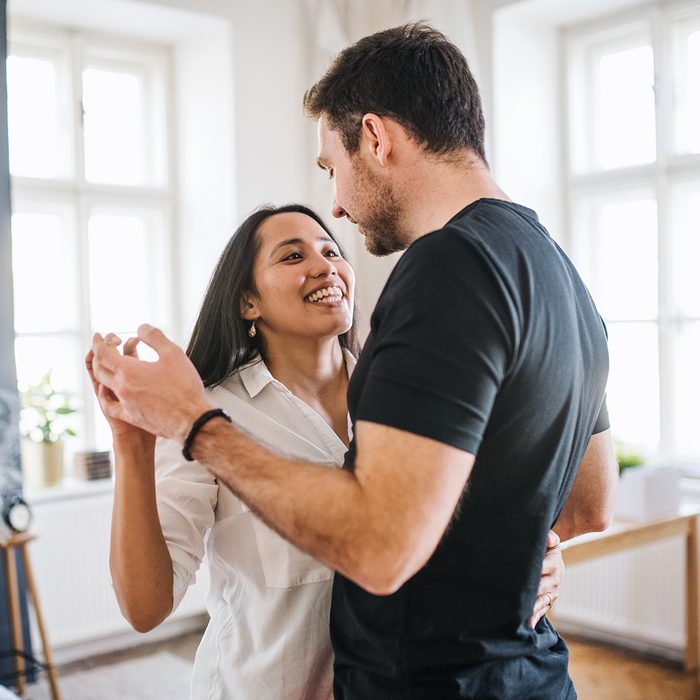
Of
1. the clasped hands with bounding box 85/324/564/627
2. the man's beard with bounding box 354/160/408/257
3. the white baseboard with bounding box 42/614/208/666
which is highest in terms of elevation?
the man's beard with bounding box 354/160/408/257

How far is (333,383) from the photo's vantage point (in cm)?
179

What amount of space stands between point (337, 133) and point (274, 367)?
22.8 inches

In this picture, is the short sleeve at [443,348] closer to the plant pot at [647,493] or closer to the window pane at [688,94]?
the plant pot at [647,493]

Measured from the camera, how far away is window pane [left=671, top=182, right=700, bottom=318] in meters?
4.35

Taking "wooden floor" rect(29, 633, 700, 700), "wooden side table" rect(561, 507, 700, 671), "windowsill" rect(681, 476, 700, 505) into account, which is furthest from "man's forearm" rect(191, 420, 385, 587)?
"windowsill" rect(681, 476, 700, 505)

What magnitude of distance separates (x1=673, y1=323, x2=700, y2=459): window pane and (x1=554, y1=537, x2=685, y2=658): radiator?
60 cm

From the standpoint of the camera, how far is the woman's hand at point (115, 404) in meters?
1.24

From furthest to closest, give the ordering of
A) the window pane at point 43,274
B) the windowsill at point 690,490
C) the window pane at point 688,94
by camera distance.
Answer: the window pane at point 43,274, the window pane at point 688,94, the windowsill at point 690,490

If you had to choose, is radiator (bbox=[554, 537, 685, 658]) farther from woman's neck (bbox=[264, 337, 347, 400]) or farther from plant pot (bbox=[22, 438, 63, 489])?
woman's neck (bbox=[264, 337, 347, 400])

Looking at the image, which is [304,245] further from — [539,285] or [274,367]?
[539,285]

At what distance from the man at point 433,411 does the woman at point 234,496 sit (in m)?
0.15

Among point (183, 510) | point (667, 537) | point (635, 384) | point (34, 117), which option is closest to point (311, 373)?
point (183, 510)

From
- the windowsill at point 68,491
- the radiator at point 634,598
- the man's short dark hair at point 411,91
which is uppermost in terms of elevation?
the man's short dark hair at point 411,91

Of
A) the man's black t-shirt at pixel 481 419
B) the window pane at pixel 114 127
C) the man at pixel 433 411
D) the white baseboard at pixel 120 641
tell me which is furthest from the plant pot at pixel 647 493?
the window pane at pixel 114 127
